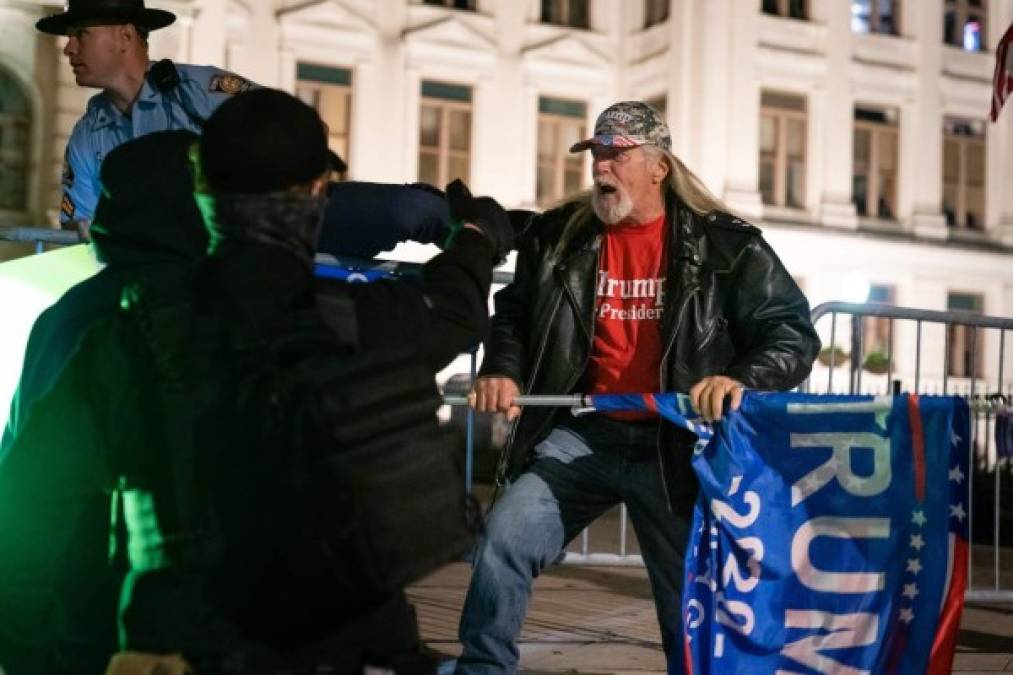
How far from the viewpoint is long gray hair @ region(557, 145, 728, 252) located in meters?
5.09

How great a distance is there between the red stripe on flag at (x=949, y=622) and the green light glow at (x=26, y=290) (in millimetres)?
2669

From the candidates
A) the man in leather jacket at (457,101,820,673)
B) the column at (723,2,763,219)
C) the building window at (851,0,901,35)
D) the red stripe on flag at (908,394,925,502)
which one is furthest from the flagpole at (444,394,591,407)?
the building window at (851,0,901,35)

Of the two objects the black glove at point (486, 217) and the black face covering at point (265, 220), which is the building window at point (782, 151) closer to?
the black glove at point (486, 217)

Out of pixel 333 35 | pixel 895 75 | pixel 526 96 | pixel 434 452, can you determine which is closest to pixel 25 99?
pixel 333 35

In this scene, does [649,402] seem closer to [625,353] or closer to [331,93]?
[625,353]

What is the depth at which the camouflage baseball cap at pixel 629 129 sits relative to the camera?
16.6ft

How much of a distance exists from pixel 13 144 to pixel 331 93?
30.3 feet

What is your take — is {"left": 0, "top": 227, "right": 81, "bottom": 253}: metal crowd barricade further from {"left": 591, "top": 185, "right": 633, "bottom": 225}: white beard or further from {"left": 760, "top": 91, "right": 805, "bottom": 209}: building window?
{"left": 760, "top": 91, "right": 805, "bottom": 209}: building window

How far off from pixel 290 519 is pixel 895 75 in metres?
37.1

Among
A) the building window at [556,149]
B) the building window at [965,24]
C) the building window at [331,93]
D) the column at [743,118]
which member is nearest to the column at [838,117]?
the column at [743,118]

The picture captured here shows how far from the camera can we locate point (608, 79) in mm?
37031

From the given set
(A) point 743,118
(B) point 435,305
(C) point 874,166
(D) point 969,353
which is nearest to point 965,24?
(C) point 874,166

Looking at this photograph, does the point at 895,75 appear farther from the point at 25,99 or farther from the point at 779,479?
the point at 779,479

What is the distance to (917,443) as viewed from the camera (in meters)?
4.77
